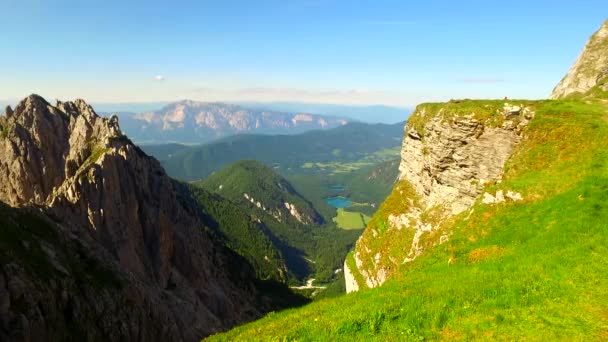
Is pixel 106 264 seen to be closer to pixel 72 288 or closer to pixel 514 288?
pixel 72 288

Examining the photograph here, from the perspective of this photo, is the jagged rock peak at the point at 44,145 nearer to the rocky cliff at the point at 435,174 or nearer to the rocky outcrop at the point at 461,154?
the rocky cliff at the point at 435,174

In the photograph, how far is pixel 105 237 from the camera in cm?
6562

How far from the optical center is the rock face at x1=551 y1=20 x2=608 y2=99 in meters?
92.4

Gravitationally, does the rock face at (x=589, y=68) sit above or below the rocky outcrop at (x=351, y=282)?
above

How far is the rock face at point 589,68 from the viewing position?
9244 centimetres

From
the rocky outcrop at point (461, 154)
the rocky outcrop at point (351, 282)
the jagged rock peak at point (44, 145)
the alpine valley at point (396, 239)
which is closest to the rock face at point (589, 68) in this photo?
the alpine valley at point (396, 239)

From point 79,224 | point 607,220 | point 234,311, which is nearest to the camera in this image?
point 607,220

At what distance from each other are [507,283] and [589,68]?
10462 cm

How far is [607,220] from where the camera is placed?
24.3 metres

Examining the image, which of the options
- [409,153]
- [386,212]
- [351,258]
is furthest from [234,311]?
[409,153]

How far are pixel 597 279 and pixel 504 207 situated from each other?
47.9 ft

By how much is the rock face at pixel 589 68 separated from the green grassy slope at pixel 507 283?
72888 millimetres

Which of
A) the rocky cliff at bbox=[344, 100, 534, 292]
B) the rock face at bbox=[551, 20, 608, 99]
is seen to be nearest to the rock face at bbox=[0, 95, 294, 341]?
the rocky cliff at bbox=[344, 100, 534, 292]

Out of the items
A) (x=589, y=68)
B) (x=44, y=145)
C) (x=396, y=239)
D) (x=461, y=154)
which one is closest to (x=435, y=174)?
(x=461, y=154)
